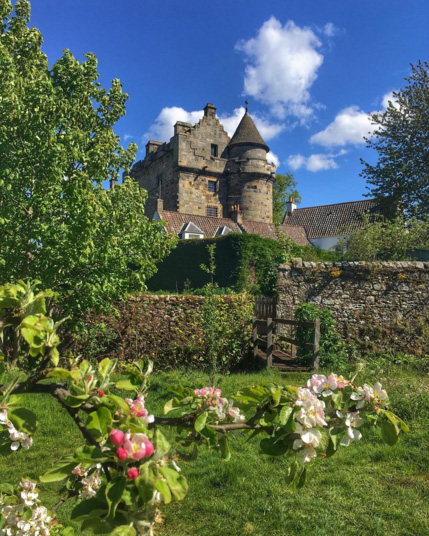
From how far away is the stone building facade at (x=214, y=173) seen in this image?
125 feet

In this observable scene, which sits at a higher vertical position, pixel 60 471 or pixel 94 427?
pixel 94 427

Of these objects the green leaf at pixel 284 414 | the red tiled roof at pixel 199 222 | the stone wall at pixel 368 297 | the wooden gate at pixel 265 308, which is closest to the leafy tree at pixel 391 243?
the stone wall at pixel 368 297

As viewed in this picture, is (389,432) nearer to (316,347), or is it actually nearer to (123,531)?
(123,531)

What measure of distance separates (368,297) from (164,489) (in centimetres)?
1214

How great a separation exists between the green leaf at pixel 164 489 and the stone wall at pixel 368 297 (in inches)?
452

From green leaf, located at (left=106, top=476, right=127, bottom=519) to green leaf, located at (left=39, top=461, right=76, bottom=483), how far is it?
0.17 meters

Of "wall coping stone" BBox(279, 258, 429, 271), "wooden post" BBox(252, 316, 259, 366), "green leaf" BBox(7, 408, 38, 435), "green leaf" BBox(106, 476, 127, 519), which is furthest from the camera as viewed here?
"wall coping stone" BBox(279, 258, 429, 271)

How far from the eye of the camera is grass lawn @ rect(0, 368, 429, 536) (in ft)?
13.5

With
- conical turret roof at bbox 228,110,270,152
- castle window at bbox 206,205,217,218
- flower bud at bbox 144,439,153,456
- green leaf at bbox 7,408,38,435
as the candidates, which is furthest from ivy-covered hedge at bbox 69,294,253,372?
conical turret roof at bbox 228,110,270,152

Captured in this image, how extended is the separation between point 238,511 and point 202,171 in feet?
118

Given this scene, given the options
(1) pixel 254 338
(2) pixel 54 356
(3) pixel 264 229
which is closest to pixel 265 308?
(1) pixel 254 338

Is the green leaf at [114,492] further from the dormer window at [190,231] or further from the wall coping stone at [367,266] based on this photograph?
the dormer window at [190,231]

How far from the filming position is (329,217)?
4009 cm

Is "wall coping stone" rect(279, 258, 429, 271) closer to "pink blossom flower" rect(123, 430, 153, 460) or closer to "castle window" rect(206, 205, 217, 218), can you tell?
"pink blossom flower" rect(123, 430, 153, 460)
